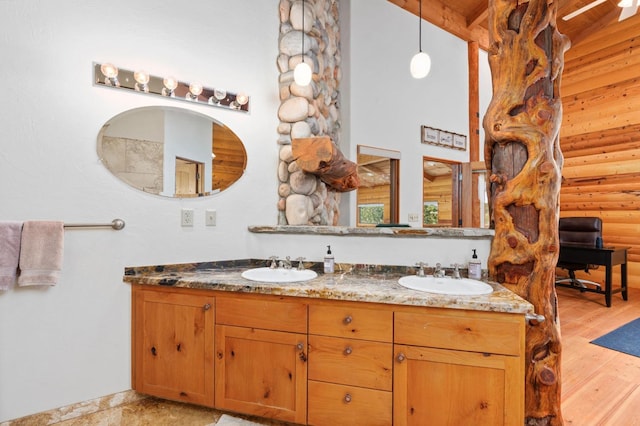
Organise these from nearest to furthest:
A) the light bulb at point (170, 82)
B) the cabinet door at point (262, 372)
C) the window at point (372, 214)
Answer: the cabinet door at point (262, 372), the light bulb at point (170, 82), the window at point (372, 214)

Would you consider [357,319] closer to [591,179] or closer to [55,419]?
[55,419]

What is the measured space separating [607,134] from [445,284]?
4586mm

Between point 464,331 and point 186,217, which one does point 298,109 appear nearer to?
point 186,217

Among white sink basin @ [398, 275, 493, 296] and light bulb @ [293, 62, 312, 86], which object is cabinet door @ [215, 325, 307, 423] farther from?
light bulb @ [293, 62, 312, 86]

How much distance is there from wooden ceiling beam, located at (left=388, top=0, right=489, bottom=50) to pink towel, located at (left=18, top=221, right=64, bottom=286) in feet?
13.3

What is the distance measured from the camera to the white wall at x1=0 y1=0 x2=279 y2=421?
1.62 m

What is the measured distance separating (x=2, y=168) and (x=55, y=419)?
141 centimetres

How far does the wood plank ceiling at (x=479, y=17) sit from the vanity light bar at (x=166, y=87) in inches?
115

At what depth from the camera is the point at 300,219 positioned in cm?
233

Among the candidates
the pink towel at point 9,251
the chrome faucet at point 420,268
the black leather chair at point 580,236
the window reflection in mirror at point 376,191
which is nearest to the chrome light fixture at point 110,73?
the pink towel at point 9,251

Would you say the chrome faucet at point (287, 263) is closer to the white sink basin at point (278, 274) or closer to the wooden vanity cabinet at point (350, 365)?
the white sink basin at point (278, 274)

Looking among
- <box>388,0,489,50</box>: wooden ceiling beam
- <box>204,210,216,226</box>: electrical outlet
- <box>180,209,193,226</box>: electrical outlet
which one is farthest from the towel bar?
<box>388,0,489,50</box>: wooden ceiling beam

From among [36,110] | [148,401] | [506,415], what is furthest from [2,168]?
[506,415]

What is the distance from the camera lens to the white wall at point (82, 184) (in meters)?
1.62
